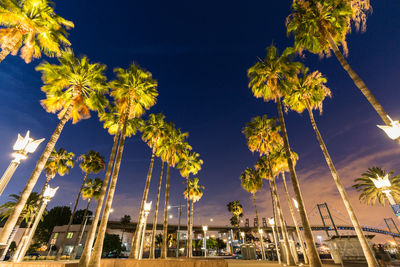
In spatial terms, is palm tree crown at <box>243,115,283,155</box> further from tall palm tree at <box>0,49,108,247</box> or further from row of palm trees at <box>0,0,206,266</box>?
tall palm tree at <box>0,49,108,247</box>

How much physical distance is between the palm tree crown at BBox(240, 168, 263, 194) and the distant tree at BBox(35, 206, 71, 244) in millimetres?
65064

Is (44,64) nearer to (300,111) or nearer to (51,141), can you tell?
(51,141)

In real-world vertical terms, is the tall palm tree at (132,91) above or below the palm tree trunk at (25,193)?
above

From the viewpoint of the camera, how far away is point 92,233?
12.9 meters

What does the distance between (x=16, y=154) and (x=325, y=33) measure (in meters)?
20.1

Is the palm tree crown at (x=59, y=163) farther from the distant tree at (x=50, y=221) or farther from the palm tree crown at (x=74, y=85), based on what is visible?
the distant tree at (x=50, y=221)

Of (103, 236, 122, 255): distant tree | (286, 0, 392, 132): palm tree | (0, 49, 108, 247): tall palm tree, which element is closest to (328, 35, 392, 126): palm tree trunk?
(286, 0, 392, 132): palm tree

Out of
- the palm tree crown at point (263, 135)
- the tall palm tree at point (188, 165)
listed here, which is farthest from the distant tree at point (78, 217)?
the palm tree crown at point (263, 135)

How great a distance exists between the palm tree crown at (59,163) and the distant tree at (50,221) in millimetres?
43470

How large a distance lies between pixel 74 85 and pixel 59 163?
23.5 metres

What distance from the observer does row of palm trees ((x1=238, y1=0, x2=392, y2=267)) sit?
37.9 feet

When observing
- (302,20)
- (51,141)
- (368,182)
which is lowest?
(51,141)

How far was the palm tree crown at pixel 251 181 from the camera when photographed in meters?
40.3

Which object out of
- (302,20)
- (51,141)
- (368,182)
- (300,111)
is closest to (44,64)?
(51,141)
